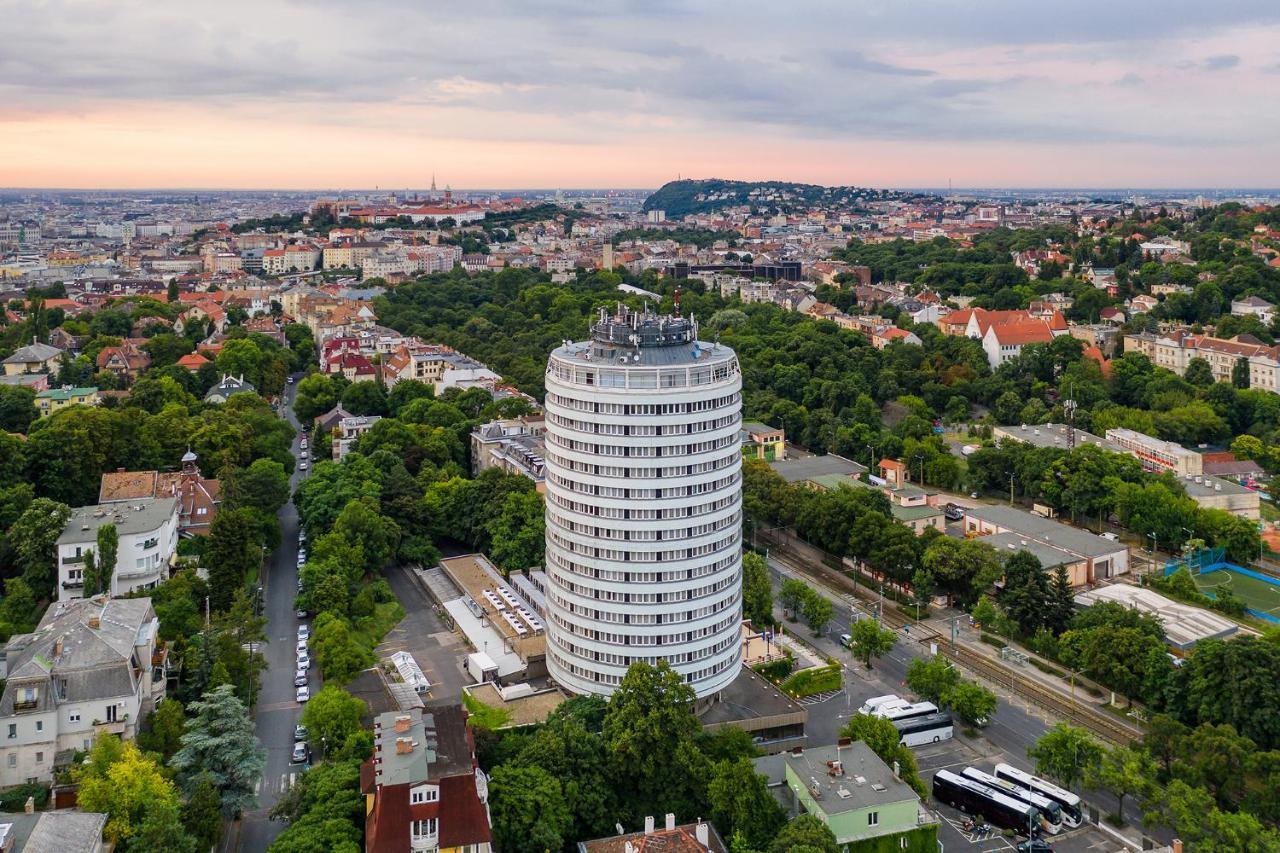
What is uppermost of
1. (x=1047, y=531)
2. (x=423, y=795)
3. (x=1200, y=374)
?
(x=1200, y=374)

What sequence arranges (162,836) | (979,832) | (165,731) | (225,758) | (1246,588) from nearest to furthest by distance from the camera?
(162,836) → (225,758) → (979,832) → (165,731) → (1246,588)

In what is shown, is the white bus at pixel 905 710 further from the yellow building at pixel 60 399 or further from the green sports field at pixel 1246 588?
the yellow building at pixel 60 399

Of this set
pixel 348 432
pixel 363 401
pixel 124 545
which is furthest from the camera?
pixel 363 401

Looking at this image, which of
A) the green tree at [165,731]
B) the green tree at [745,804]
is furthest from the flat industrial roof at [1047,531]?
the green tree at [165,731]

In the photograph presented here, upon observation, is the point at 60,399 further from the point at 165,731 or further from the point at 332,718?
the point at 332,718

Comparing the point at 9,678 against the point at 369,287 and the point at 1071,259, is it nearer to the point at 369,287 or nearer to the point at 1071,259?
the point at 369,287

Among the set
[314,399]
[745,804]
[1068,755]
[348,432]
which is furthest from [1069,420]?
[314,399]

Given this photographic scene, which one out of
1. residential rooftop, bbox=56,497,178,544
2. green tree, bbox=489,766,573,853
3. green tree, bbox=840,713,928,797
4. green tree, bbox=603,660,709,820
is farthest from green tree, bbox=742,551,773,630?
residential rooftop, bbox=56,497,178,544
